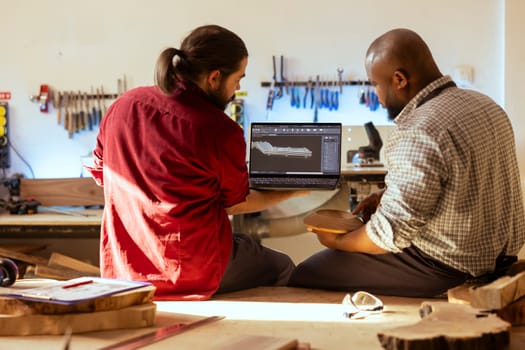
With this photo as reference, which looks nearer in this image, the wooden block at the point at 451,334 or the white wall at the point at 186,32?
the wooden block at the point at 451,334

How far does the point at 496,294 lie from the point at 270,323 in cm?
70

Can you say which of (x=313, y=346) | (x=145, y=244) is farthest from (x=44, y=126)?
(x=313, y=346)

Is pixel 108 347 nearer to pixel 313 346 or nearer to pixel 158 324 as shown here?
pixel 158 324

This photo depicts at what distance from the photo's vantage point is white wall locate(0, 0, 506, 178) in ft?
16.4

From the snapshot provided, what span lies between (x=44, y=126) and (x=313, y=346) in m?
3.97

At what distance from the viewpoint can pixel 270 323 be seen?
225 centimetres

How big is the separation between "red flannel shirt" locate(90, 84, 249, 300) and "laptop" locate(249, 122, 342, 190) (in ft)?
1.47

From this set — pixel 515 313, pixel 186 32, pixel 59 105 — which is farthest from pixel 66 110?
pixel 515 313

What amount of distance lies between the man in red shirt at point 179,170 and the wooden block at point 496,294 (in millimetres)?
959

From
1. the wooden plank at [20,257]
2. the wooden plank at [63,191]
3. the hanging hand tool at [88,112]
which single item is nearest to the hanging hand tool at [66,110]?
the hanging hand tool at [88,112]

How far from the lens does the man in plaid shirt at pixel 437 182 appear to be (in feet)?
7.30

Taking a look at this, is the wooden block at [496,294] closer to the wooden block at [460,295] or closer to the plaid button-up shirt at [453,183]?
the wooden block at [460,295]

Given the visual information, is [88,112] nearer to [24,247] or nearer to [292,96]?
[24,247]

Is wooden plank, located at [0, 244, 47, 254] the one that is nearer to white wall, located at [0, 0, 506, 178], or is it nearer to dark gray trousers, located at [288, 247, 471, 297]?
white wall, located at [0, 0, 506, 178]
